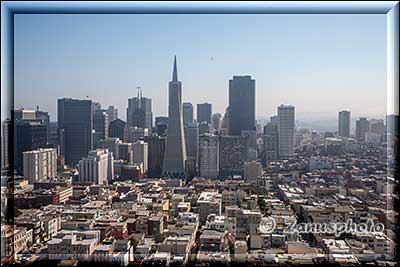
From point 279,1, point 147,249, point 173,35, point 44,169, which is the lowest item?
point 147,249

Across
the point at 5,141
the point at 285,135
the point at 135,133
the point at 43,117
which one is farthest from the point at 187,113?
the point at 5,141

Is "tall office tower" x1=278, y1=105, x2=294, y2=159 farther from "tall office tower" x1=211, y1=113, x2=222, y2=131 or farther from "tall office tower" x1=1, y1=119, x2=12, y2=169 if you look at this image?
"tall office tower" x1=1, y1=119, x2=12, y2=169

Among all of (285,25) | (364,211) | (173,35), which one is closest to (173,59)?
(173,35)

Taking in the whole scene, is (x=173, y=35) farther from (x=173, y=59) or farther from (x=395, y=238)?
(x=395, y=238)

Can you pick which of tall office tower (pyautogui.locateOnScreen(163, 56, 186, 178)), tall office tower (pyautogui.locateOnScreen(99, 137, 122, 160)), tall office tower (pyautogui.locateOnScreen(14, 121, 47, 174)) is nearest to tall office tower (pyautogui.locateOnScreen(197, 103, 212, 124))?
tall office tower (pyautogui.locateOnScreen(163, 56, 186, 178))

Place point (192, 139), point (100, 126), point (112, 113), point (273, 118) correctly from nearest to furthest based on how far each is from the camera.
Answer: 1. point (273, 118)
2. point (112, 113)
3. point (100, 126)
4. point (192, 139)

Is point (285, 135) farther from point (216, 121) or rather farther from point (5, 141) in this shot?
point (5, 141)
